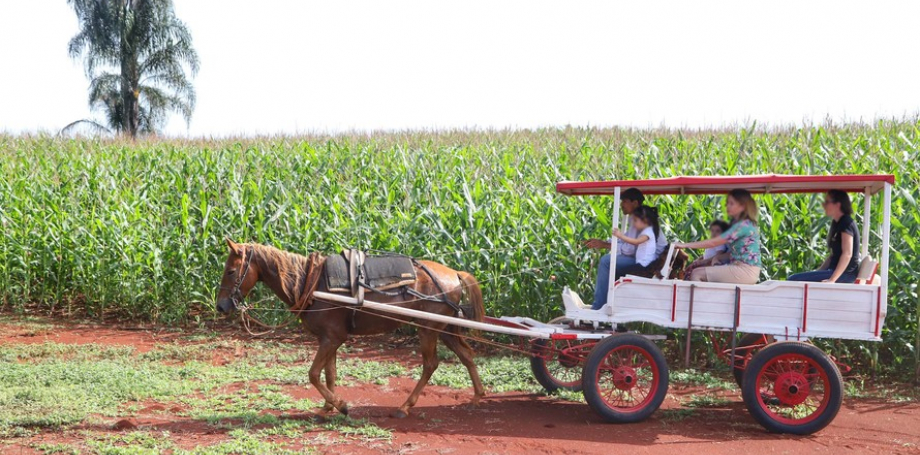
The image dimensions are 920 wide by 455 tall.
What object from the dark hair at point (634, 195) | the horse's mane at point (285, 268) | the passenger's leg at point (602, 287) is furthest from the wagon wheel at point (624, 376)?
the horse's mane at point (285, 268)

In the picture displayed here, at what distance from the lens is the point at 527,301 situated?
32.6 feet

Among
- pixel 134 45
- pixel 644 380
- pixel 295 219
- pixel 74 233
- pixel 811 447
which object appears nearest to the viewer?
pixel 811 447

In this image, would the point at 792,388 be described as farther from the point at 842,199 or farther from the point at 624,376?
the point at 842,199

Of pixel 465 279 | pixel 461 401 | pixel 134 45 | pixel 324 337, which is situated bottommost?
pixel 461 401

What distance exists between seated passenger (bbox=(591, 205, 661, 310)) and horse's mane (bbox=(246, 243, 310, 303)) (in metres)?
2.62

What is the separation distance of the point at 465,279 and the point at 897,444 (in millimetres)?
3831

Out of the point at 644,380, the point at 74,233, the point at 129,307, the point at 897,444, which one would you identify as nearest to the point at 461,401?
the point at 644,380

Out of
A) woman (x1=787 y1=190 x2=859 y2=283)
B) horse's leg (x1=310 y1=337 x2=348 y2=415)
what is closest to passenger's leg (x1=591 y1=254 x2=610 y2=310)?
woman (x1=787 y1=190 x2=859 y2=283)

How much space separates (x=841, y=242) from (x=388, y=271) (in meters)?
3.89

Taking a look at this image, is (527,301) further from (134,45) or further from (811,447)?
(134,45)

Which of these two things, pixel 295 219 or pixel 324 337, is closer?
pixel 324 337

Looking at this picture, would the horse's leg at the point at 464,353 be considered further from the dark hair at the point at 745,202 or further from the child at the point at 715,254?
the dark hair at the point at 745,202

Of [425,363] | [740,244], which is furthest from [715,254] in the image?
[425,363]

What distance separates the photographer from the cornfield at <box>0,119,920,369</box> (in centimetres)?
916
